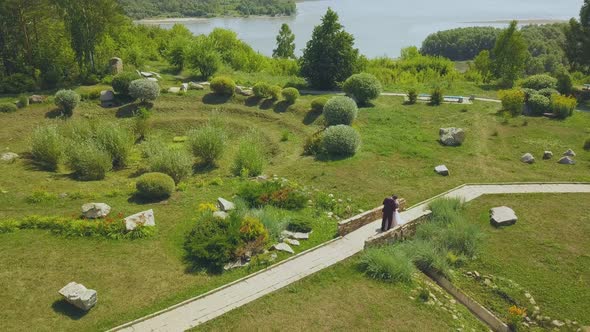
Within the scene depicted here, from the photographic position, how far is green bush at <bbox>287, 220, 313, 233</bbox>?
17328 millimetres

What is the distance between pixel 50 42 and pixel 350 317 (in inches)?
1384

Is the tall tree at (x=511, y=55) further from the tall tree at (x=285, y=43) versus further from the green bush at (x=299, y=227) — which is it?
the green bush at (x=299, y=227)

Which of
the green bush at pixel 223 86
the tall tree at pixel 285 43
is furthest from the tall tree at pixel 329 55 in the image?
the tall tree at pixel 285 43

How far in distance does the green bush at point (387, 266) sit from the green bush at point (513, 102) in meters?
21.3

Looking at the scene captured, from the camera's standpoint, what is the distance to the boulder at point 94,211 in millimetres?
17273

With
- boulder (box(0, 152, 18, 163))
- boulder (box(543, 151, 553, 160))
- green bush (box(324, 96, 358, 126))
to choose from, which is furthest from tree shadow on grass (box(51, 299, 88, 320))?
boulder (box(543, 151, 553, 160))

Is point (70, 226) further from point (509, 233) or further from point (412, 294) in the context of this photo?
point (509, 233)

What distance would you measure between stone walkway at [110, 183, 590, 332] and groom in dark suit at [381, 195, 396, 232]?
47cm

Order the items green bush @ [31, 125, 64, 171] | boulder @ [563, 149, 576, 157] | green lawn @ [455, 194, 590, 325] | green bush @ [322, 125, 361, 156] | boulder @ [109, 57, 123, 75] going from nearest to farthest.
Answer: green lawn @ [455, 194, 590, 325], green bush @ [31, 125, 64, 171], green bush @ [322, 125, 361, 156], boulder @ [563, 149, 576, 157], boulder @ [109, 57, 123, 75]

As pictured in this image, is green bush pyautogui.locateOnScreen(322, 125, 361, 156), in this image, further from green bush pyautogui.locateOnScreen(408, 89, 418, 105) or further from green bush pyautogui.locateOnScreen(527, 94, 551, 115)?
green bush pyautogui.locateOnScreen(527, 94, 551, 115)

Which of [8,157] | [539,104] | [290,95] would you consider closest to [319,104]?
[290,95]

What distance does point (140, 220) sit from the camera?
1691 cm

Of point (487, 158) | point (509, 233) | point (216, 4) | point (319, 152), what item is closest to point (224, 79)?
point (319, 152)

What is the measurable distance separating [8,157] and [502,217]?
952 inches
